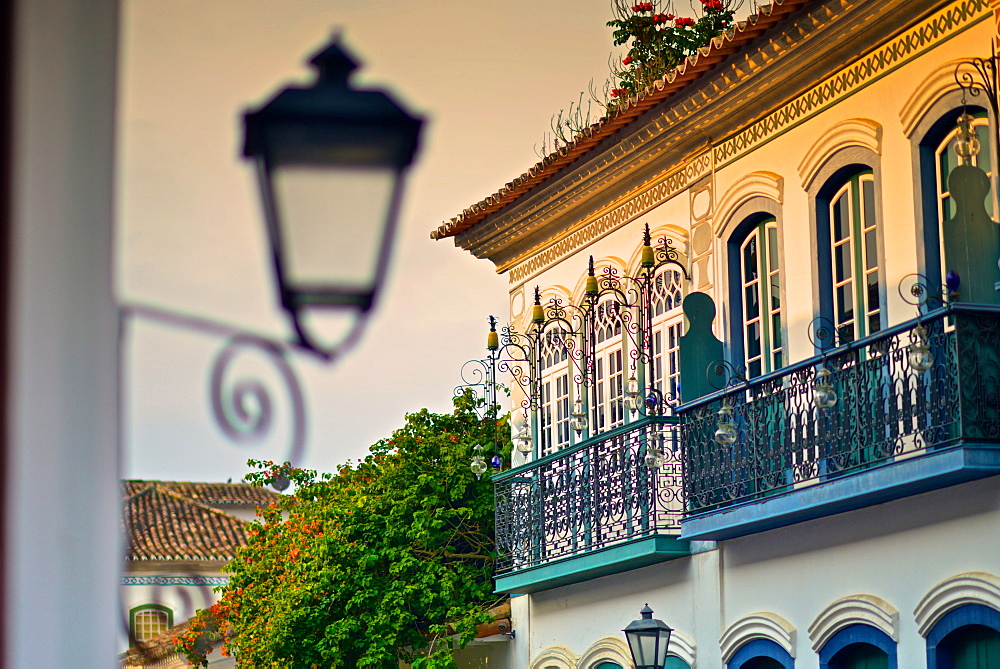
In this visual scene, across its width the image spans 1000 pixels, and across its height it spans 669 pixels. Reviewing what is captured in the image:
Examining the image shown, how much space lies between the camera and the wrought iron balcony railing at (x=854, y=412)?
362 inches

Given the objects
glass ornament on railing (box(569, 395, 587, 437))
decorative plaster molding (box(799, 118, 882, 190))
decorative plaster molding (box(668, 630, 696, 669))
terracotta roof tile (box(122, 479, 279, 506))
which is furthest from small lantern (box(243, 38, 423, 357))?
terracotta roof tile (box(122, 479, 279, 506))

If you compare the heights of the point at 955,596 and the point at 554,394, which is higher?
the point at 554,394

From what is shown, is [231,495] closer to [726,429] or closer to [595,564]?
[595,564]

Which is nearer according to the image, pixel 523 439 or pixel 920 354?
pixel 920 354

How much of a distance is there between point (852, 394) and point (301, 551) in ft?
32.0

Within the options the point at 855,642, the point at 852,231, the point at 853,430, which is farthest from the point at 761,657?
the point at 852,231

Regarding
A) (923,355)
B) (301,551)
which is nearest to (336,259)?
(923,355)

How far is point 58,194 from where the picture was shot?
1789 mm

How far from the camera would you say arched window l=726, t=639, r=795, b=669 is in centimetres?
1167

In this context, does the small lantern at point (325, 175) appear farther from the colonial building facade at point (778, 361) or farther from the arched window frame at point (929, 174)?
the arched window frame at point (929, 174)

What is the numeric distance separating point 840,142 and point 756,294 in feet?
5.91

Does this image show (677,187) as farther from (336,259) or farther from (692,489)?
(336,259)

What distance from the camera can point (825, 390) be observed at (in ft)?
33.9

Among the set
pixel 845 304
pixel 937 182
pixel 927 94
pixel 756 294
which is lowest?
pixel 845 304
